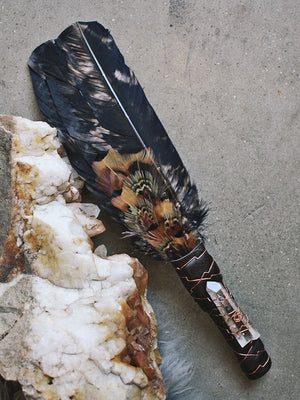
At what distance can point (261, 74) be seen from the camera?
6.12 ft

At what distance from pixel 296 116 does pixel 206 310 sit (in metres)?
0.99

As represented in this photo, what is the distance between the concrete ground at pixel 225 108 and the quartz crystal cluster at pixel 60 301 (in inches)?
14.4

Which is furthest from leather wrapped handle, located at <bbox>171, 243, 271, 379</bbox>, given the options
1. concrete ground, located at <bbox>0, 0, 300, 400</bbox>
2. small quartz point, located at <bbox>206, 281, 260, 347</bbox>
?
concrete ground, located at <bbox>0, 0, 300, 400</bbox>

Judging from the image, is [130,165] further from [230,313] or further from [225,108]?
[230,313]

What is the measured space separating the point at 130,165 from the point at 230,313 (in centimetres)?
74

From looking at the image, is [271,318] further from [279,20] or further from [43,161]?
[279,20]

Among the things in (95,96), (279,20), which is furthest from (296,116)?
(95,96)

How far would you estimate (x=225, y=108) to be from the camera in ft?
6.10

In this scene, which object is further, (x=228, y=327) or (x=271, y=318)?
(x=271, y=318)

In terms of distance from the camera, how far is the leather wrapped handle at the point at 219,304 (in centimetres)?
162

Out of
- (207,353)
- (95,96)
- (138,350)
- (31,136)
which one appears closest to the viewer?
(138,350)

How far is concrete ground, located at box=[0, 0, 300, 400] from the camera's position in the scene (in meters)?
1.82

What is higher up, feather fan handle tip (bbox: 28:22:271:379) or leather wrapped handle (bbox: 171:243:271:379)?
feather fan handle tip (bbox: 28:22:271:379)

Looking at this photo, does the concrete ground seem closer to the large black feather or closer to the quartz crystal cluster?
the large black feather
